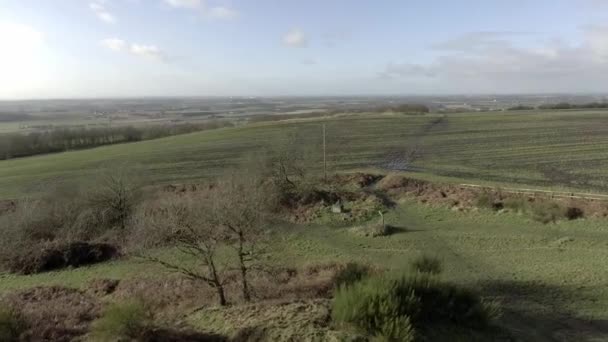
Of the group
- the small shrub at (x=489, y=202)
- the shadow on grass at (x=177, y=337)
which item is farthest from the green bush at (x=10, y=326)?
the small shrub at (x=489, y=202)

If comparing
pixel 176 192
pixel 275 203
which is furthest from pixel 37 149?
pixel 275 203

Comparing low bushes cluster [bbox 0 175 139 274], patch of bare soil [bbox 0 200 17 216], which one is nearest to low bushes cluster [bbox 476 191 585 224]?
low bushes cluster [bbox 0 175 139 274]

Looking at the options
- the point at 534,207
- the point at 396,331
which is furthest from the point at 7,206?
the point at 534,207

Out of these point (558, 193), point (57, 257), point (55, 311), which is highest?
point (558, 193)

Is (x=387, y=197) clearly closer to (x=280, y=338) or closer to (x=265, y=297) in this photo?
(x=265, y=297)

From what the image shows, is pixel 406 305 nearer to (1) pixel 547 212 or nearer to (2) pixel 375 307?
(2) pixel 375 307

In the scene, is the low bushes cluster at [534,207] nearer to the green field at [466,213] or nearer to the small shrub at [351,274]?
the green field at [466,213]

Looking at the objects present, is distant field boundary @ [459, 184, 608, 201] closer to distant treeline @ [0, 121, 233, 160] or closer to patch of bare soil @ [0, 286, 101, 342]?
patch of bare soil @ [0, 286, 101, 342]
